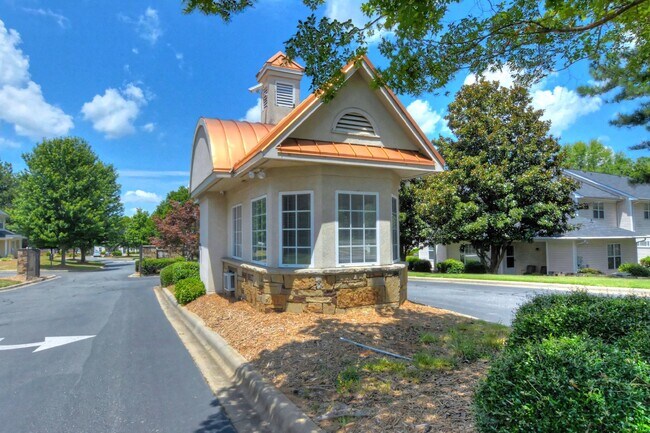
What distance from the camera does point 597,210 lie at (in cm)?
2775

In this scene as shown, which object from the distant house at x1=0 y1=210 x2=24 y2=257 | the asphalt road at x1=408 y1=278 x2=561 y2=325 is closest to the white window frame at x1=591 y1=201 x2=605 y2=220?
the asphalt road at x1=408 y1=278 x2=561 y2=325

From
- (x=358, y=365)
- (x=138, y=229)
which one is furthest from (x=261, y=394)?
(x=138, y=229)

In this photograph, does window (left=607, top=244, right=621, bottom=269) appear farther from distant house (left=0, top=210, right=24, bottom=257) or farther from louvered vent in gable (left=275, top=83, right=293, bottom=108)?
distant house (left=0, top=210, right=24, bottom=257)

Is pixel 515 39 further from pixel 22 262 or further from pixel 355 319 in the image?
pixel 22 262

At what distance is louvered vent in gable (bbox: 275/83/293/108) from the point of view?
12.3 meters

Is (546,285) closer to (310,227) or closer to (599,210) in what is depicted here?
(310,227)

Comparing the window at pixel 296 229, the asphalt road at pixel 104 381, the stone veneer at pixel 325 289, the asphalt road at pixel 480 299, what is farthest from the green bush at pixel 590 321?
the window at pixel 296 229

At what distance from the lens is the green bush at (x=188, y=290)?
36.5ft

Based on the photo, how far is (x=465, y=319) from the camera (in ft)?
26.1

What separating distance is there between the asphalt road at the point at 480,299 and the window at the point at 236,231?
5750 millimetres

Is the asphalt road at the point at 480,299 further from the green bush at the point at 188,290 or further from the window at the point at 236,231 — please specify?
the green bush at the point at 188,290

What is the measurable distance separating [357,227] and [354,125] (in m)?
2.38

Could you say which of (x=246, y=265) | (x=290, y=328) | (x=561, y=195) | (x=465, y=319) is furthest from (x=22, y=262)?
Result: (x=561, y=195)

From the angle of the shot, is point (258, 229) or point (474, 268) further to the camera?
point (474, 268)
